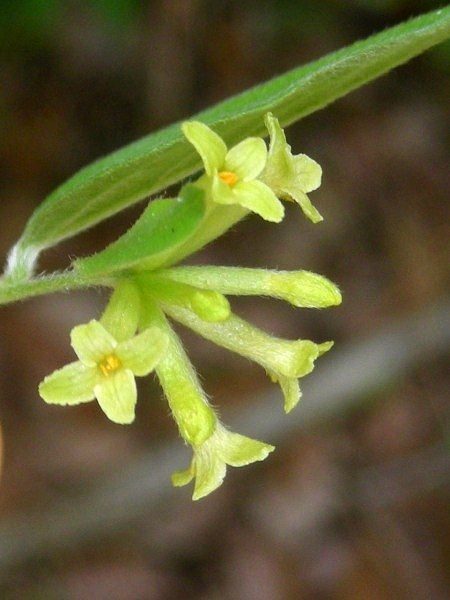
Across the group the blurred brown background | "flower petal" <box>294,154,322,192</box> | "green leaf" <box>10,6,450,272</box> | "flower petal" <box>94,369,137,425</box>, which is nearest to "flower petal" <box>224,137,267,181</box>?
"green leaf" <box>10,6,450,272</box>

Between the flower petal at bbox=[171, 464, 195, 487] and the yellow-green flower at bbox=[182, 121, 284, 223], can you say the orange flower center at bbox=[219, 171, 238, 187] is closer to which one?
the yellow-green flower at bbox=[182, 121, 284, 223]

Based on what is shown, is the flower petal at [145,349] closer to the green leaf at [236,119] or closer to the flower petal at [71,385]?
the flower petal at [71,385]

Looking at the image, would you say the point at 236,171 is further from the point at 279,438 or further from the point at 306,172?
the point at 279,438

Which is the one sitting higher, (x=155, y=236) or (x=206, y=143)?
(x=206, y=143)

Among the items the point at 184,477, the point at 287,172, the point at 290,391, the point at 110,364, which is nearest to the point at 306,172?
the point at 287,172

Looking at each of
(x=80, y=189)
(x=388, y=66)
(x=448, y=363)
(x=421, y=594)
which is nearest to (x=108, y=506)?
(x=421, y=594)
